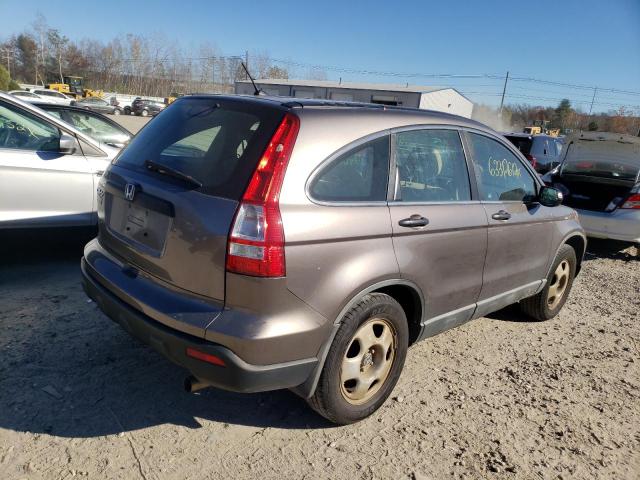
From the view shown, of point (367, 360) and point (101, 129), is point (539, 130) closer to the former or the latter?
point (101, 129)

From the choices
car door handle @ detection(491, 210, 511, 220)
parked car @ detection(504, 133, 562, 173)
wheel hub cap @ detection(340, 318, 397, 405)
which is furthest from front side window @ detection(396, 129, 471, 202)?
parked car @ detection(504, 133, 562, 173)

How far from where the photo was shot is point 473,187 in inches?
133

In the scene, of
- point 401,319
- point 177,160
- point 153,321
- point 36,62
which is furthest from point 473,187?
point 36,62

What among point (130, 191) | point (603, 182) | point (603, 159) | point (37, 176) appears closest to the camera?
point (130, 191)

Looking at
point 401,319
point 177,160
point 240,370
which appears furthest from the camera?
point 401,319

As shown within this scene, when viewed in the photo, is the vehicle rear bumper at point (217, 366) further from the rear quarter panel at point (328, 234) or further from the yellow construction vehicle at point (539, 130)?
the yellow construction vehicle at point (539, 130)

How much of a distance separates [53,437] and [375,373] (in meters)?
1.73

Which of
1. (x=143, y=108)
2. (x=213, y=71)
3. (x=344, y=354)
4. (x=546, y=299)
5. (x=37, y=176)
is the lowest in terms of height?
(x=143, y=108)

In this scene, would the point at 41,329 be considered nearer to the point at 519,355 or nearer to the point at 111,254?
A: the point at 111,254

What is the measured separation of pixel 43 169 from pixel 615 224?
6.96 m

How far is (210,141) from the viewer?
8.98ft

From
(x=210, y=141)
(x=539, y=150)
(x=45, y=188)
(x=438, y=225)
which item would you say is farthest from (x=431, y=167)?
(x=539, y=150)

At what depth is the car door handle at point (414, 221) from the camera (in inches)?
108

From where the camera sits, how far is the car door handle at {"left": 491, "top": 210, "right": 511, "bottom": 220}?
3.45 metres
